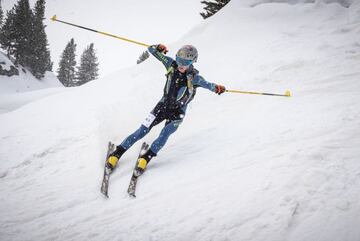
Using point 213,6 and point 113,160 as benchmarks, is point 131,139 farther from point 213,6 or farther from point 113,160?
point 213,6

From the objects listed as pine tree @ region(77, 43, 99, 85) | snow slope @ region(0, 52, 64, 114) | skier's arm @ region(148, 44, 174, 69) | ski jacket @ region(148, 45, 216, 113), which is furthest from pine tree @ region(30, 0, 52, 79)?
ski jacket @ region(148, 45, 216, 113)

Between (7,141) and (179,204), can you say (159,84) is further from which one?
(179,204)

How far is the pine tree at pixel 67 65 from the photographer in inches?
2012

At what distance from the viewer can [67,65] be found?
5128 cm

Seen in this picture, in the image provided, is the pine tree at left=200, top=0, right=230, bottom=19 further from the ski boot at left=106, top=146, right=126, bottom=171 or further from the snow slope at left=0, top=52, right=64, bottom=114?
the ski boot at left=106, top=146, right=126, bottom=171

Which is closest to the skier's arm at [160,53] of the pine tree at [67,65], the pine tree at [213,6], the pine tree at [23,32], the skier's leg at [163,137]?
the skier's leg at [163,137]

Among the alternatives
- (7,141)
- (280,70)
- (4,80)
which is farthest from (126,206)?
(4,80)

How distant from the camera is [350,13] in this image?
9.54 meters

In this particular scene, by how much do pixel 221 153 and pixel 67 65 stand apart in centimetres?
5402

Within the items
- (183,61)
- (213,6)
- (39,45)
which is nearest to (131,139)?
(183,61)

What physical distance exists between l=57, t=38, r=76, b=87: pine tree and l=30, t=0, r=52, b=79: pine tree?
648 centimetres

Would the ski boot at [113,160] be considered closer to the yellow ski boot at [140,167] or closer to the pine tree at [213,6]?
the yellow ski boot at [140,167]

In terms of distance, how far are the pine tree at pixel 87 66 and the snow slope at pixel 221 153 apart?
133 ft

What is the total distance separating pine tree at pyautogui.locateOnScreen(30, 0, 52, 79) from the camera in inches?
1646
